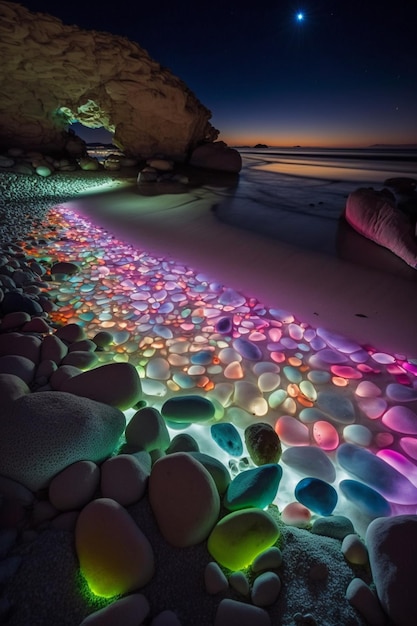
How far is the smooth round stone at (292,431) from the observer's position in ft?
4.34

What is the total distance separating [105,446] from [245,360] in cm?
96

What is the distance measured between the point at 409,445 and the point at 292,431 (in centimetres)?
53

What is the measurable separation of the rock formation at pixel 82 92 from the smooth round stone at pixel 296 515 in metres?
9.88

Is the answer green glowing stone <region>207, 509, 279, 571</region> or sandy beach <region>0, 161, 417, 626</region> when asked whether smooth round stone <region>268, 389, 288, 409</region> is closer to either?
sandy beach <region>0, 161, 417, 626</region>

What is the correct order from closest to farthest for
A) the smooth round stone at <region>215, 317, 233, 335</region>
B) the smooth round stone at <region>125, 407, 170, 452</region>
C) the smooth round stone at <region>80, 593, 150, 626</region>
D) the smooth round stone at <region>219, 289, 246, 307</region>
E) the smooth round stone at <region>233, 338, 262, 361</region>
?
the smooth round stone at <region>80, 593, 150, 626</region> < the smooth round stone at <region>125, 407, 170, 452</region> < the smooth round stone at <region>233, 338, 262, 361</region> < the smooth round stone at <region>215, 317, 233, 335</region> < the smooth round stone at <region>219, 289, 246, 307</region>

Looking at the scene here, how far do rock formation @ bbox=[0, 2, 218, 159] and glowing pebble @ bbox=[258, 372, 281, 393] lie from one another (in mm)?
9326

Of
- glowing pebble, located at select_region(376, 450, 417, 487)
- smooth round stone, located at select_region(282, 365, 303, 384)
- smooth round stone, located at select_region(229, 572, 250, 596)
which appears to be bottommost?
smooth round stone, located at select_region(229, 572, 250, 596)

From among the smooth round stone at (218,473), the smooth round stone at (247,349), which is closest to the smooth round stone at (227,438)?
the smooth round stone at (218,473)

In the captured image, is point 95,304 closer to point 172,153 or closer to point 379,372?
point 379,372

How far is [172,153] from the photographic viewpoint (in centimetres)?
1091

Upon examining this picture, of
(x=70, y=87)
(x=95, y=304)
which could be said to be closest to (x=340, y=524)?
A: (x=95, y=304)

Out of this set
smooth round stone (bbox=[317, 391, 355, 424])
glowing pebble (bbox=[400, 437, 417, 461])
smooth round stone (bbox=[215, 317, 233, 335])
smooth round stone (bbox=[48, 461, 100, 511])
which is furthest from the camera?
smooth round stone (bbox=[215, 317, 233, 335])

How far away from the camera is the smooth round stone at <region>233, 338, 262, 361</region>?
1823mm

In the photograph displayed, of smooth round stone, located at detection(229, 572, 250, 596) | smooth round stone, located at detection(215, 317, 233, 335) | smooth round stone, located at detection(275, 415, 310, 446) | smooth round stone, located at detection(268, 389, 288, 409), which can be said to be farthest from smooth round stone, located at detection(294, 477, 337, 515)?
smooth round stone, located at detection(215, 317, 233, 335)
